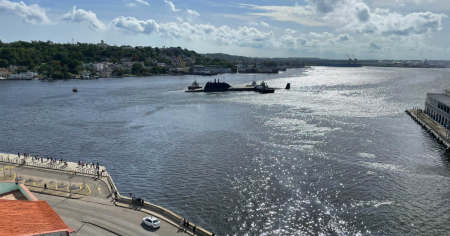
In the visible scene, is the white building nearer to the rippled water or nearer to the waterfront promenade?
the rippled water

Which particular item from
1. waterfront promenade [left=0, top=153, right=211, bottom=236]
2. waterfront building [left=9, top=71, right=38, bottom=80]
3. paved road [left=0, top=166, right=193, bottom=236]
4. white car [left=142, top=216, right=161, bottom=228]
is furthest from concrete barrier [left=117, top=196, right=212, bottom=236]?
waterfront building [left=9, top=71, right=38, bottom=80]

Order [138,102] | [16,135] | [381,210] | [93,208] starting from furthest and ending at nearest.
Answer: [138,102] → [16,135] → [381,210] → [93,208]

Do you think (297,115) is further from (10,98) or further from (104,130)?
(10,98)

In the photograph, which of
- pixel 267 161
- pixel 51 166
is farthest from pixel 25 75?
pixel 267 161

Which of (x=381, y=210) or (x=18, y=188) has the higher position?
(x=18, y=188)

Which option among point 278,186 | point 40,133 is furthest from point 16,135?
point 278,186

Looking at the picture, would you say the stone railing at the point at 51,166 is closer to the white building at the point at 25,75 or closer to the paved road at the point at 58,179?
the paved road at the point at 58,179

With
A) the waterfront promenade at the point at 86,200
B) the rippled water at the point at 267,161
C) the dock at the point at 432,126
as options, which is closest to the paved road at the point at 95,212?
the waterfront promenade at the point at 86,200
